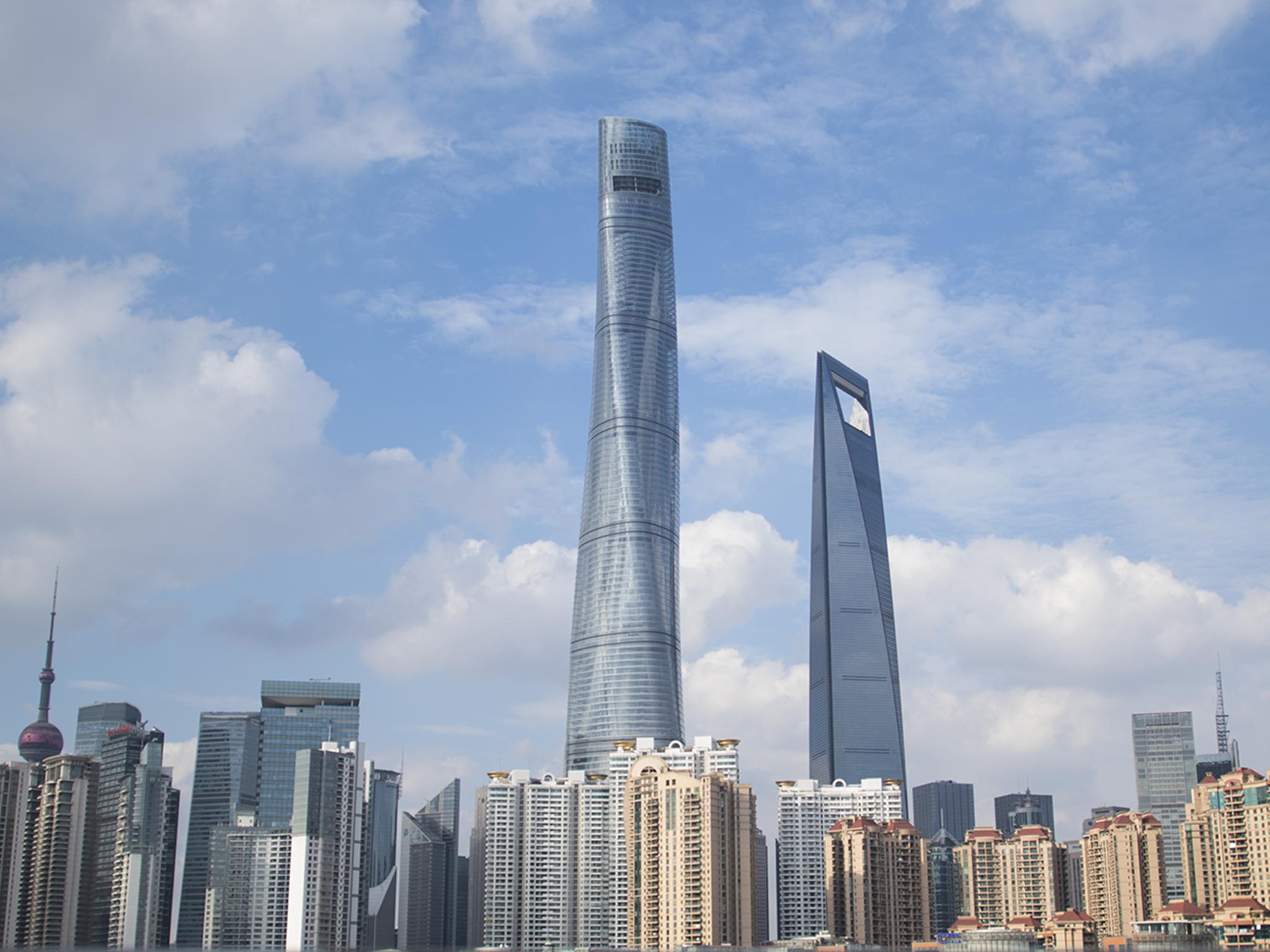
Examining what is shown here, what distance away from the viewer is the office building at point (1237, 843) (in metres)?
185

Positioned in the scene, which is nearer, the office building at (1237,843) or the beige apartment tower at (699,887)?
the office building at (1237,843)

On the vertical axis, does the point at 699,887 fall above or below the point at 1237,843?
below

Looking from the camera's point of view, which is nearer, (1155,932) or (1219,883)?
(1155,932)

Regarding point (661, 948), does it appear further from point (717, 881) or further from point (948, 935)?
point (948, 935)

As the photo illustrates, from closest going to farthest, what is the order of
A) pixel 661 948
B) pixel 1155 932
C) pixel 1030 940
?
pixel 1155 932 → pixel 1030 940 → pixel 661 948

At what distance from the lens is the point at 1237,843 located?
190 metres

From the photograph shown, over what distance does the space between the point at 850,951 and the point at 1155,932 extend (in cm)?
3779

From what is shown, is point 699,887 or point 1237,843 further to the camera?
point 699,887

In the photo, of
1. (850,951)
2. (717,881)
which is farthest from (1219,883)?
(717,881)

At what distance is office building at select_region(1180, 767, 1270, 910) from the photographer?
185250 mm

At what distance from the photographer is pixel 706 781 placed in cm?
19962

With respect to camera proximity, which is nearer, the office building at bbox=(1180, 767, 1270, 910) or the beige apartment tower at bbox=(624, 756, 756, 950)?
the office building at bbox=(1180, 767, 1270, 910)

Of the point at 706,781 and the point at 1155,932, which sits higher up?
the point at 706,781

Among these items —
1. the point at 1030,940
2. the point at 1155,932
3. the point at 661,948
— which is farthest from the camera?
the point at 661,948
